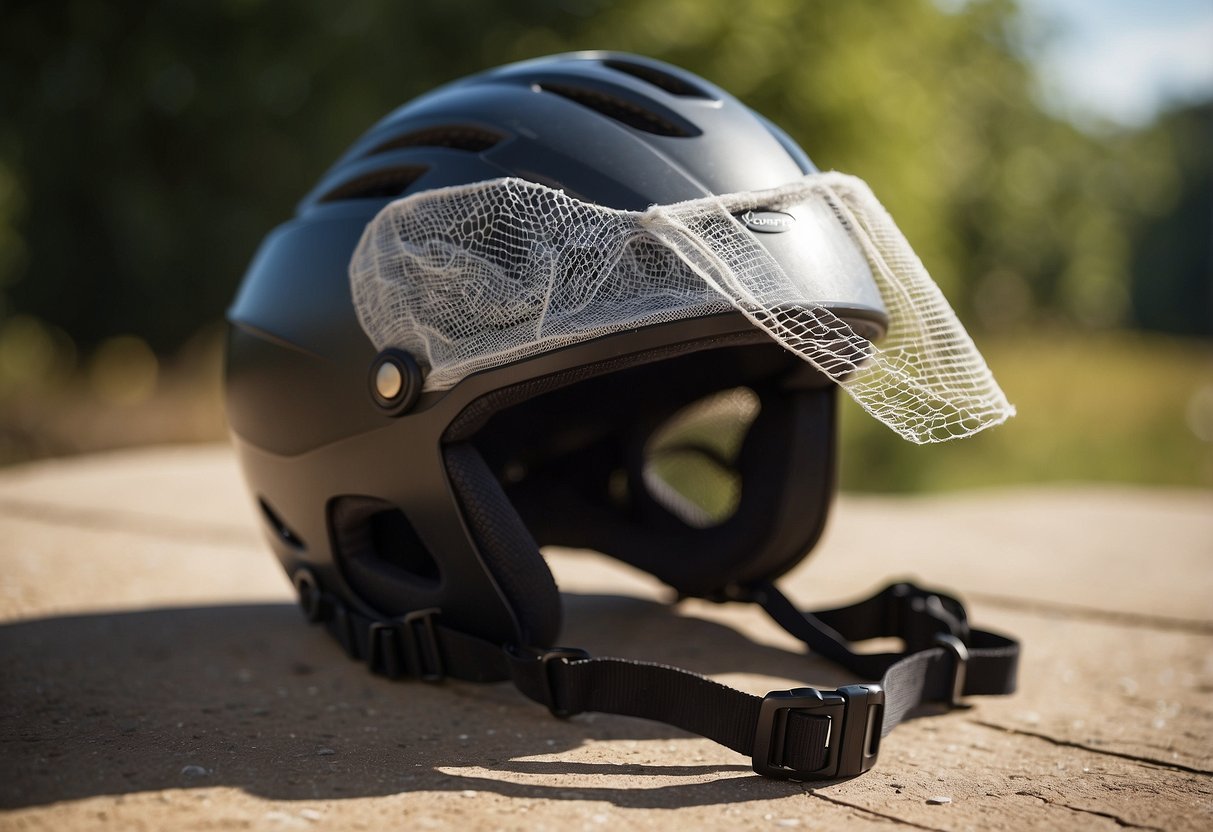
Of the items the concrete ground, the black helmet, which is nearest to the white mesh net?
the black helmet

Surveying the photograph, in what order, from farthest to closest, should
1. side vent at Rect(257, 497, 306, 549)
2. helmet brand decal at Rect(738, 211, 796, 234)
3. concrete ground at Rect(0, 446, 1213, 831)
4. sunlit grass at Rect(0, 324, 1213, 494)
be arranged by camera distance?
sunlit grass at Rect(0, 324, 1213, 494), side vent at Rect(257, 497, 306, 549), helmet brand decal at Rect(738, 211, 796, 234), concrete ground at Rect(0, 446, 1213, 831)

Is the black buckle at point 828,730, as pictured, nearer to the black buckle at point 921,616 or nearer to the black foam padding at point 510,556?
the black foam padding at point 510,556

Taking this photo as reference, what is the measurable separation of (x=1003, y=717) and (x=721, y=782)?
36.4 inches

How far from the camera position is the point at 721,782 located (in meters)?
2.17

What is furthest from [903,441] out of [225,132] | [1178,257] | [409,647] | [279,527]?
[1178,257]

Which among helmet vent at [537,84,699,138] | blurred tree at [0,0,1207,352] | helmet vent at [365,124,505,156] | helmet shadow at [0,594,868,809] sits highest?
blurred tree at [0,0,1207,352]

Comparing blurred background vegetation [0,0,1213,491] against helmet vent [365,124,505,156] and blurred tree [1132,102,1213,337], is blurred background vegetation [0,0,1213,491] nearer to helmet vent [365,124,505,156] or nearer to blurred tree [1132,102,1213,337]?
helmet vent [365,124,505,156]

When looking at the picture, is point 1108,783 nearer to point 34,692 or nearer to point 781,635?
point 781,635

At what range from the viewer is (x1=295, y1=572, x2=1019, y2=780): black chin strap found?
2.19 meters

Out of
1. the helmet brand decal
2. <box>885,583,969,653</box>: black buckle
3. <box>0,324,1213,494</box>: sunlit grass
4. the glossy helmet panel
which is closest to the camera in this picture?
the helmet brand decal

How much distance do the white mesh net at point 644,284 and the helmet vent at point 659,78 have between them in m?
0.55

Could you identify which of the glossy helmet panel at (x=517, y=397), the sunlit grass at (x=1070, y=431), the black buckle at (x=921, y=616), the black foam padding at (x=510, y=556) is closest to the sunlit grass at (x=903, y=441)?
the sunlit grass at (x=1070, y=431)

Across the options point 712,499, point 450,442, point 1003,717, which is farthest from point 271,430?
point 712,499

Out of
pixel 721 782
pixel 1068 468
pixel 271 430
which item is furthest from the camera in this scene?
pixel 1068 468
